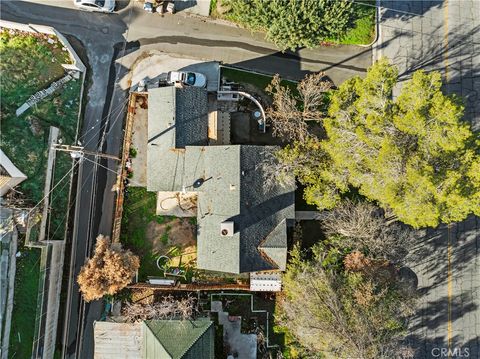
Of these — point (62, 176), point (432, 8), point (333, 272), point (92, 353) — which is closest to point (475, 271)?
point (333, 272)

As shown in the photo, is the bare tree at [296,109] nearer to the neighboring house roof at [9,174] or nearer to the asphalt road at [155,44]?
the asphalt road at [155,44]

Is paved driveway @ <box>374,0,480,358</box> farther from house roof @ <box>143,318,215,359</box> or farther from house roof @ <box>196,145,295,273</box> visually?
house roof @ <box>143,318,215,359</box>

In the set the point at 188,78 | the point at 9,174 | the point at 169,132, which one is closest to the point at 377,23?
the point at 188,78

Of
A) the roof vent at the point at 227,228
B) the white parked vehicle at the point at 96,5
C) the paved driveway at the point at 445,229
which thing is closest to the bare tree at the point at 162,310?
the roof vent at the point at 227,228

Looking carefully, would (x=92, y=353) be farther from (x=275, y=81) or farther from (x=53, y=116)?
(x=275, y=81)

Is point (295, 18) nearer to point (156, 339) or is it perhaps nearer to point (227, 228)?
point (227, 228)
